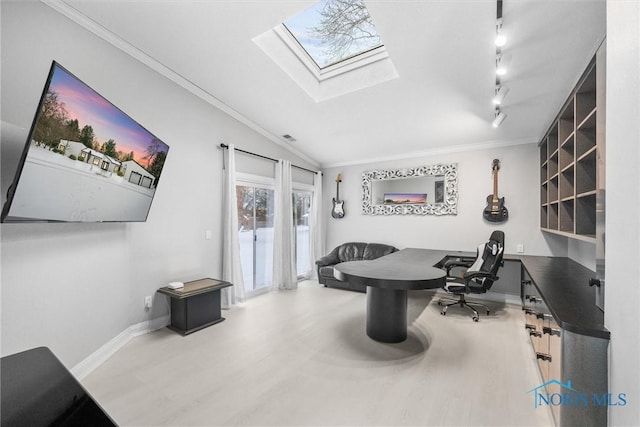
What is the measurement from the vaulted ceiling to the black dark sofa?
210cm

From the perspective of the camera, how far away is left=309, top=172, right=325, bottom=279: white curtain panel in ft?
18.7

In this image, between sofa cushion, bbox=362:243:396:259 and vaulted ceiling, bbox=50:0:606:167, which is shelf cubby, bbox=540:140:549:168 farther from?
sofa cushion, bbox=362:243:396:259

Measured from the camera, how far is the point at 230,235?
390 cm

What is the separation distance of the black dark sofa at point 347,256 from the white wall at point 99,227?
2.01m

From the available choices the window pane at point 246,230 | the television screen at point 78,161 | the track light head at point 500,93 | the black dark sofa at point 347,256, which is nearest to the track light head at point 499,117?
the track light head at point 500,93

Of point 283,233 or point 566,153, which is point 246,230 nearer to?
point 283,233

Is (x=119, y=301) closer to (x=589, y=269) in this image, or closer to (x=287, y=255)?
(x=287, y=255)

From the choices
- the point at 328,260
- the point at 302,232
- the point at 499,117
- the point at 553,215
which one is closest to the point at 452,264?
the point at 553,215

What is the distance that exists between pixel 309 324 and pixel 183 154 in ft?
8.63

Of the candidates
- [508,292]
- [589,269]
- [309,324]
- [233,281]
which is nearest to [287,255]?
[233,281]

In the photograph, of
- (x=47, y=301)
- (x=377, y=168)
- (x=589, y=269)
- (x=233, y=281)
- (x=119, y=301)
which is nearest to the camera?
(x=47, y=301)

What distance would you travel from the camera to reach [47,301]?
198cm

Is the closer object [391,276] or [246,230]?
[391,276]

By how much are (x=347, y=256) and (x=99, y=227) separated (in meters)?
4.00
